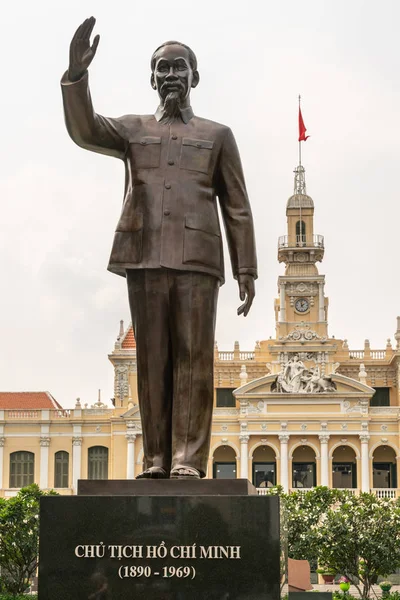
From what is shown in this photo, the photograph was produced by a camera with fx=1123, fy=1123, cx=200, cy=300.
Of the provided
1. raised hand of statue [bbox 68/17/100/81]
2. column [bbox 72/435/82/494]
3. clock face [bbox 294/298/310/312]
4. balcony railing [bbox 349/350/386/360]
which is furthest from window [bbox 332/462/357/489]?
raised hand of statue [bbox 68/17/100/81]

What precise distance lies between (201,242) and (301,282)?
2205 inches

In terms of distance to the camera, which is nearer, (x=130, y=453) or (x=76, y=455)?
(x=130, y=453)

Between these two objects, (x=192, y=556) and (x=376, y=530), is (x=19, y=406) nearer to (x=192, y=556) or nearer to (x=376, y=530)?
(x=376, y=530)

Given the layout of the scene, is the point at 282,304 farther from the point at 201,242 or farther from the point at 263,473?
the point at 201,242

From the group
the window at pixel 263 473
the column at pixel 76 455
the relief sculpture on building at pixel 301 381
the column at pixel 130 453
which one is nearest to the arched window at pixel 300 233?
the relief sculpture on building at pixel 301 381

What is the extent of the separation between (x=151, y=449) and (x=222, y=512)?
1019 mm

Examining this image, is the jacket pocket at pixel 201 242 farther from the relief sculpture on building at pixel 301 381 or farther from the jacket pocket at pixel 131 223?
the relief sculpture on building at pixel 301 381

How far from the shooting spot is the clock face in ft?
208

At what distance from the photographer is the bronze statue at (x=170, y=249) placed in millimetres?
7910

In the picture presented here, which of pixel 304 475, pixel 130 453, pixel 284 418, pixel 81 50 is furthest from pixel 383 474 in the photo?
pixel 81 50

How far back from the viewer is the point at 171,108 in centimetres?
830

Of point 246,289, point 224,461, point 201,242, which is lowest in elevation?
point 246,289

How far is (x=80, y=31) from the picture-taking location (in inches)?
298

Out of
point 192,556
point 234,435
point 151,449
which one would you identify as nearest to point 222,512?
point 192,556
